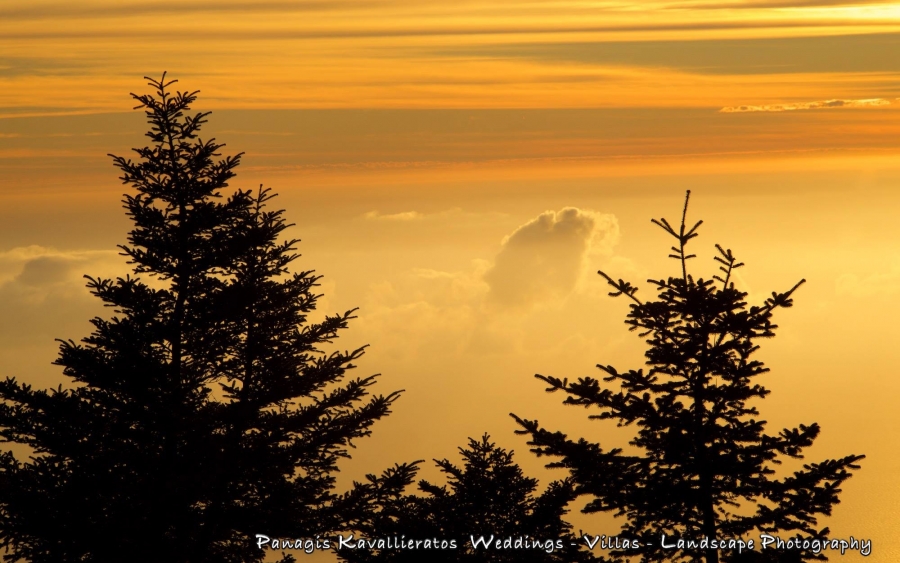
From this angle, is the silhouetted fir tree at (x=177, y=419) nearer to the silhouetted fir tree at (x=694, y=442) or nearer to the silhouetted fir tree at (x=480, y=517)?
the silhouetted fir tree at (x=480, y=517)

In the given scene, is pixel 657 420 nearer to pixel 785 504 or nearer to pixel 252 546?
pixel 785 504

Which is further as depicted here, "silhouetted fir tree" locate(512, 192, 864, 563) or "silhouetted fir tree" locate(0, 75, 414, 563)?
"silhouetted fir tree" locate(0, 75, 414, 563)

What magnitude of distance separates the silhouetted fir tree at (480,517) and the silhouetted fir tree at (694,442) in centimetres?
195

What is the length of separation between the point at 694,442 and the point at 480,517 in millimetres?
5415

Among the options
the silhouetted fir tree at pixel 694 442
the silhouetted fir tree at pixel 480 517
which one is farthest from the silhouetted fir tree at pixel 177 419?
the silhouetted fir tree at pixel 694 442

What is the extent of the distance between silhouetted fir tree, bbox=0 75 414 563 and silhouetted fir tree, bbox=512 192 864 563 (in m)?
8.58

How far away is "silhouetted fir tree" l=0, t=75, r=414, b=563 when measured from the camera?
21.6 meters

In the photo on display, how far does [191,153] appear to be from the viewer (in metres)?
23.4

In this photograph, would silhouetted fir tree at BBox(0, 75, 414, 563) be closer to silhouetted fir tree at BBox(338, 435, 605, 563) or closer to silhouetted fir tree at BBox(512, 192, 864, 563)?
silhouetted fir tree at BBox(338, 435, 605, 563)

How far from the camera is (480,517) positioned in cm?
2014

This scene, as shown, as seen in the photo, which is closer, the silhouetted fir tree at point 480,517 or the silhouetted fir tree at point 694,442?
the silhouetted fir tree at point 694,442

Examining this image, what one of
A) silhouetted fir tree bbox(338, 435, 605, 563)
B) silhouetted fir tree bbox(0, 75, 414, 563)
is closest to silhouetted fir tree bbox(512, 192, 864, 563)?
silhouetted fir tree bbox(338, 435, 605, 563)

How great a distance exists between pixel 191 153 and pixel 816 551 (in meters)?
17.4

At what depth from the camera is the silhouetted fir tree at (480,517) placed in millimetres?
19484
